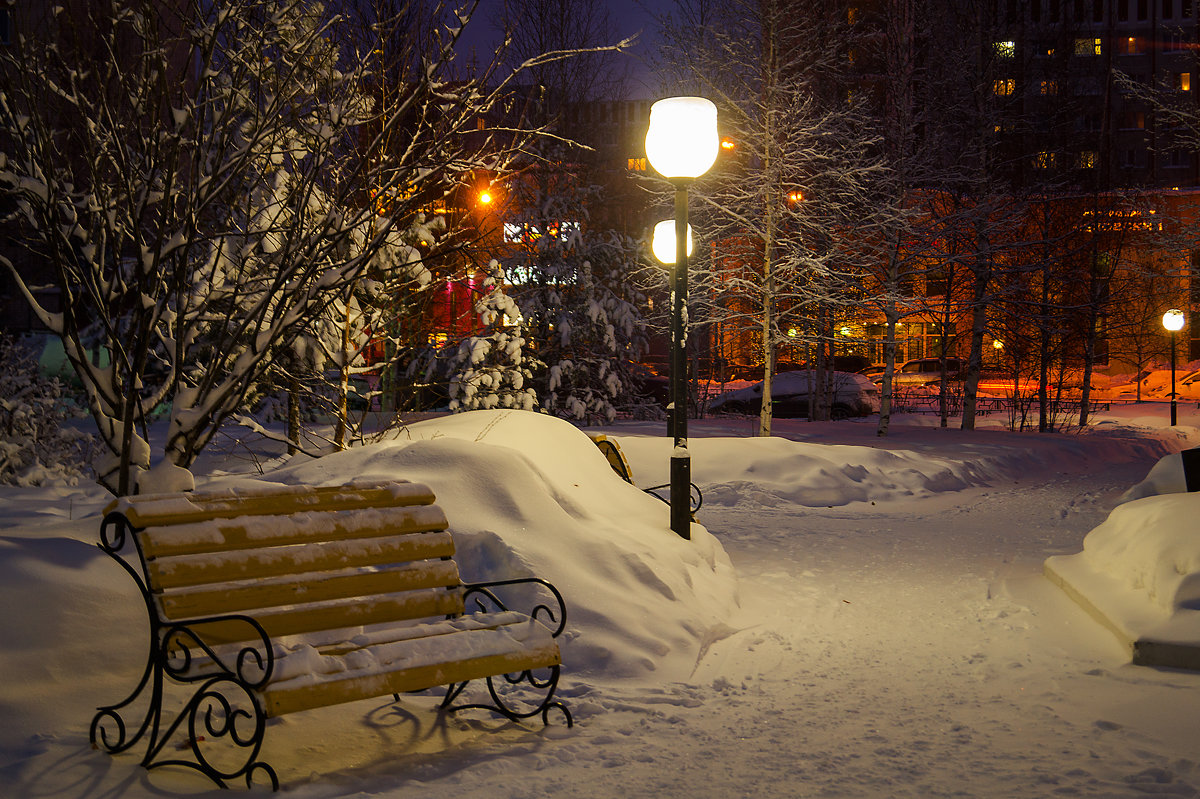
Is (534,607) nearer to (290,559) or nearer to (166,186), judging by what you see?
(290,559)

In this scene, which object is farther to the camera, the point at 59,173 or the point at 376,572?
the point at 59,173

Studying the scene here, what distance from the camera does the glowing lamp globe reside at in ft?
27.8

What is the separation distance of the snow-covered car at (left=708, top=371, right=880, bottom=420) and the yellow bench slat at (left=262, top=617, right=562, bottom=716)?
84.7 feet

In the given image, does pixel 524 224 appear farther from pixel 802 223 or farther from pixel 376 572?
pixel 376 572

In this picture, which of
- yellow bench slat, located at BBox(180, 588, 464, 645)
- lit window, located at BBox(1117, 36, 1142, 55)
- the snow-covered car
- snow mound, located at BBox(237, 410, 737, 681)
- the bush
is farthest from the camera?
lit window, located at BBox(1117, 36, 1142, 55)

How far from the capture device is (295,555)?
463cm

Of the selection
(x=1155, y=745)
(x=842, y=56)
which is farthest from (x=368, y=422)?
(x=1155, y=745)

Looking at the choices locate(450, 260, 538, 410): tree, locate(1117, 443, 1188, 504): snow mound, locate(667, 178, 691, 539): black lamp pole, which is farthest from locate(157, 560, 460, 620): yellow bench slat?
locate(450, 260, 538, 410): tree

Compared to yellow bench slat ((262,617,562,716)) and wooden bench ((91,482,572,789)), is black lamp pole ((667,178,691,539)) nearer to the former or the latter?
wooden bench ((91,482,572,789))

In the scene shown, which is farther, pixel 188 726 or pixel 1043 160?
pixel 1043 160

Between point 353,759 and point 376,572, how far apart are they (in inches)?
34.4

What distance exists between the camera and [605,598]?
6445mm

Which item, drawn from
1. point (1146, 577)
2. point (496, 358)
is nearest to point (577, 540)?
point (1146, 577)

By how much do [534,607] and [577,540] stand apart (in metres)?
1.11
